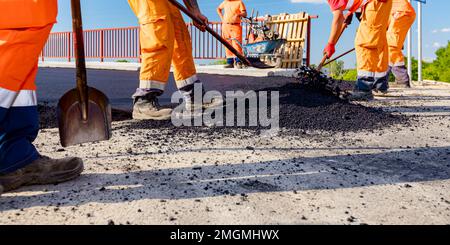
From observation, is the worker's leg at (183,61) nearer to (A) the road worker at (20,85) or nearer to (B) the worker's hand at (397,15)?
(A) the road worker at (20,85)

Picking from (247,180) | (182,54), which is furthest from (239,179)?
(182,54)

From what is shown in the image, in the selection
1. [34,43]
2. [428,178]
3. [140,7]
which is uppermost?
[140,7]

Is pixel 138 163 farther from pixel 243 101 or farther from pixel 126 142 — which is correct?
pixel 243 101

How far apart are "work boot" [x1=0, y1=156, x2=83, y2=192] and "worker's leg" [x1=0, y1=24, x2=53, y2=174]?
0.06 m

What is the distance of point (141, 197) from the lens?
1.90 meters

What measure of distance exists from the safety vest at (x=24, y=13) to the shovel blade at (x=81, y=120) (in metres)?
0.43

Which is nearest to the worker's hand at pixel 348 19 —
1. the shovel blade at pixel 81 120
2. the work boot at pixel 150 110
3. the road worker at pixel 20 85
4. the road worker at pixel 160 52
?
the road worker at pixel 160 52

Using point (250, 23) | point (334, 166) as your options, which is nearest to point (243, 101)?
point (334, 166)

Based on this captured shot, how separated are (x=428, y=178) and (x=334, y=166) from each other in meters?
0.51

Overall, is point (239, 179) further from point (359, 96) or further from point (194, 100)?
point (359, 96)

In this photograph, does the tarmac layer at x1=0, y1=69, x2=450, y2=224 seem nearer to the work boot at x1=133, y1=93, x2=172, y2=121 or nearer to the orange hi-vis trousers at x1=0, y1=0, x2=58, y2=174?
the orange hi-vis trousers at x1=0, y1=0, x2=58, y2=174

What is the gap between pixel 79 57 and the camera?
226 cm

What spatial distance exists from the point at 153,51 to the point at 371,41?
2836 mm

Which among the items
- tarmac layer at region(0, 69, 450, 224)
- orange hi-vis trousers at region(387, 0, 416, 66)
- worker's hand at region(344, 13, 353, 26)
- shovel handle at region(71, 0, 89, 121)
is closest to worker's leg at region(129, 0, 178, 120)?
tarmac layer at region(0, 69, 450, 224)
